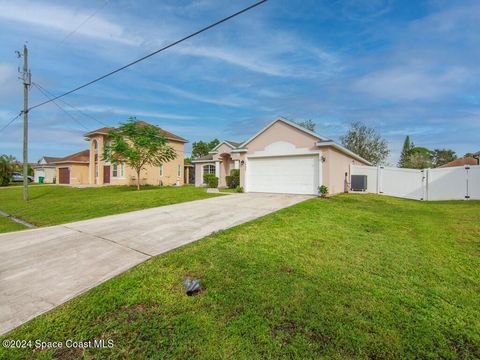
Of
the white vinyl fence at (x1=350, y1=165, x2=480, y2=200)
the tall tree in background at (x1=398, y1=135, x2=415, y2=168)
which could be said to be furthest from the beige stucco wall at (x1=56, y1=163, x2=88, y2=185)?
the tall tree in background at (x1=398, y1=135, x2=415, y2=168)

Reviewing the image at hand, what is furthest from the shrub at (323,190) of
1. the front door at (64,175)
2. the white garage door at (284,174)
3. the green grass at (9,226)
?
the front door at (64,175)

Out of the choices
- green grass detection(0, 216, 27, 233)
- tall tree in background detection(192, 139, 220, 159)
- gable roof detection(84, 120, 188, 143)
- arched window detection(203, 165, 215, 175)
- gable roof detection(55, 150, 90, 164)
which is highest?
tall tree in background detection(192, 139, 220, 159)

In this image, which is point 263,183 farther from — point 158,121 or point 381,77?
point 158,121

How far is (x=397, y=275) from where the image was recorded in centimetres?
393

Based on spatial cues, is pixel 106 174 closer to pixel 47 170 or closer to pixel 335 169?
pixel 335 169

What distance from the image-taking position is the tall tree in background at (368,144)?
119 ft

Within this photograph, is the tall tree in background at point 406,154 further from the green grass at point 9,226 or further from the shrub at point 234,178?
the green grass at point 9,226

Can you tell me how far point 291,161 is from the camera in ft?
46.4

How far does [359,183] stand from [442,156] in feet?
159

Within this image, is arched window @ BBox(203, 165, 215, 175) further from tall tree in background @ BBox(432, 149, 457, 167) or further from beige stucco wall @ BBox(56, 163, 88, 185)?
tall tree in background @ BBox(432, 149, 457, 167)

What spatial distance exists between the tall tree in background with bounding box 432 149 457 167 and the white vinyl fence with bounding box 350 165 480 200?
4423 centimetres

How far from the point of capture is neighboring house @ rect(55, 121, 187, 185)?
25.5m

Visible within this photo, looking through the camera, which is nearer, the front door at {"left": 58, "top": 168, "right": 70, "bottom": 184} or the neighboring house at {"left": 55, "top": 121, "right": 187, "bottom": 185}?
the neighboring house at {"left": 55, "top": 121, "right": 187, "bottom": 185}

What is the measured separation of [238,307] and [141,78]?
14087 mm
